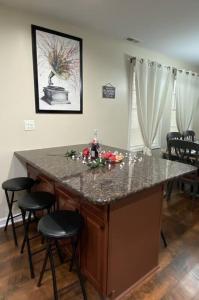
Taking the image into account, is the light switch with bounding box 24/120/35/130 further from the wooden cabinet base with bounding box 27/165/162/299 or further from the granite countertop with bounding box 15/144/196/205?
the wooden cabinet base with bounding box 27/165/162/299

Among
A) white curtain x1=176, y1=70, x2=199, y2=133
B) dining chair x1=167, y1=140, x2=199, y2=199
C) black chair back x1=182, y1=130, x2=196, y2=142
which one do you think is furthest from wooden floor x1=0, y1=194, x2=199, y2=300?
white curtain x1=176, y1=70, x2=199, y2=133

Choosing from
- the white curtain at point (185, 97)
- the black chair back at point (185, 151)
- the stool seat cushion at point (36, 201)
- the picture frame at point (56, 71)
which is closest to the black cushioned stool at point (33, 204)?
the stool seat cushion at point (36, 201)

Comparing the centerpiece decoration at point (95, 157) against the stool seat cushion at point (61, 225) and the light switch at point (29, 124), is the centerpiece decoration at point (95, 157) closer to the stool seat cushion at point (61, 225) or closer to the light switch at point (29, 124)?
the stool seat cushion at point (61, 225)

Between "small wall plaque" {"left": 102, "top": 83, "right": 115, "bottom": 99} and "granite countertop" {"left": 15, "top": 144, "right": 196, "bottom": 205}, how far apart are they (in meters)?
1.31

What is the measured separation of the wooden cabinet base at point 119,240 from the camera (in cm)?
138

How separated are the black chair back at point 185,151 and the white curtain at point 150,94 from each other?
2.13 feet

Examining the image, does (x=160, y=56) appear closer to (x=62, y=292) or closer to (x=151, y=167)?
(x=151, y=167)

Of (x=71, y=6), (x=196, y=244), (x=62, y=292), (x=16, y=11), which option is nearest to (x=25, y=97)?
(x=16, y=11)

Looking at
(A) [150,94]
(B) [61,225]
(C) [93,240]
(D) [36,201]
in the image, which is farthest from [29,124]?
(A) [150,94]

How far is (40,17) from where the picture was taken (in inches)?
94.3

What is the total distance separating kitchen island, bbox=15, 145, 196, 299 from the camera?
136 cm

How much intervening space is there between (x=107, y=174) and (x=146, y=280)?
949mm

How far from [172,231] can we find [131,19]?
2.58 metres

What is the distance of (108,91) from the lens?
3246mm
